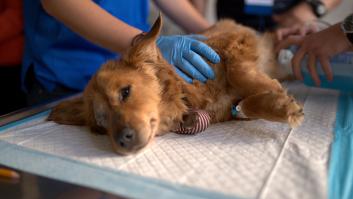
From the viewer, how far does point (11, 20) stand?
6.38ft

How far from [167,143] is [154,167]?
0.19m

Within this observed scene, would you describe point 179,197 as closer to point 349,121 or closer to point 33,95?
point 349,121

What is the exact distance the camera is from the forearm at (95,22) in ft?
4.84

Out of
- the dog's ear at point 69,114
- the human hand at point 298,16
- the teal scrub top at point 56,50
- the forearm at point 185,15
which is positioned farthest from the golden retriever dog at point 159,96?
the human hand at point 298,16

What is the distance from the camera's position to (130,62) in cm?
131

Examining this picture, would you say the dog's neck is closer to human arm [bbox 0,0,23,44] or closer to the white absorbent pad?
the white absorbent pad

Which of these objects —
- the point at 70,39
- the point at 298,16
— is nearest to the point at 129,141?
the point at 70,39

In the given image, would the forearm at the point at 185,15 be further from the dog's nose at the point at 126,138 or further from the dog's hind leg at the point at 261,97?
the dog's nose at the point at 126,138

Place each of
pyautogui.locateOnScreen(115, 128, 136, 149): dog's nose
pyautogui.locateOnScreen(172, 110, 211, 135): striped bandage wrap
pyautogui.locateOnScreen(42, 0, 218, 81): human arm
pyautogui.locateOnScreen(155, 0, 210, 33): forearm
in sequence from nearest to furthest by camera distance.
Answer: pyautogui.locateOnScreen(115, 128, 136, 149): dog's nose → pyautogui.locateOnScreen(172, 110, 211, 135): striped bandage wrap → pyautogui.locateOnScreen(42, 0, 218, 81): human arm → pyautogui.locateOnScreen(155, 0, 210, 33): forearm

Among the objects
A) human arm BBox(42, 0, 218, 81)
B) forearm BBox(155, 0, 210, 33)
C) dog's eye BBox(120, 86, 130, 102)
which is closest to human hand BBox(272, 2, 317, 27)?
forearm BBox(155, 0, 210, 33)

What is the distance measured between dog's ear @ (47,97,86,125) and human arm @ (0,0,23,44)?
815 millimetres

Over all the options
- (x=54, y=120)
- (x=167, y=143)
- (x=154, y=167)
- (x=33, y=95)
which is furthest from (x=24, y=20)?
(x=154, y=167)

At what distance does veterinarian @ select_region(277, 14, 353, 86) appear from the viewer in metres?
1.35

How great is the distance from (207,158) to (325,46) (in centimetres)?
78
